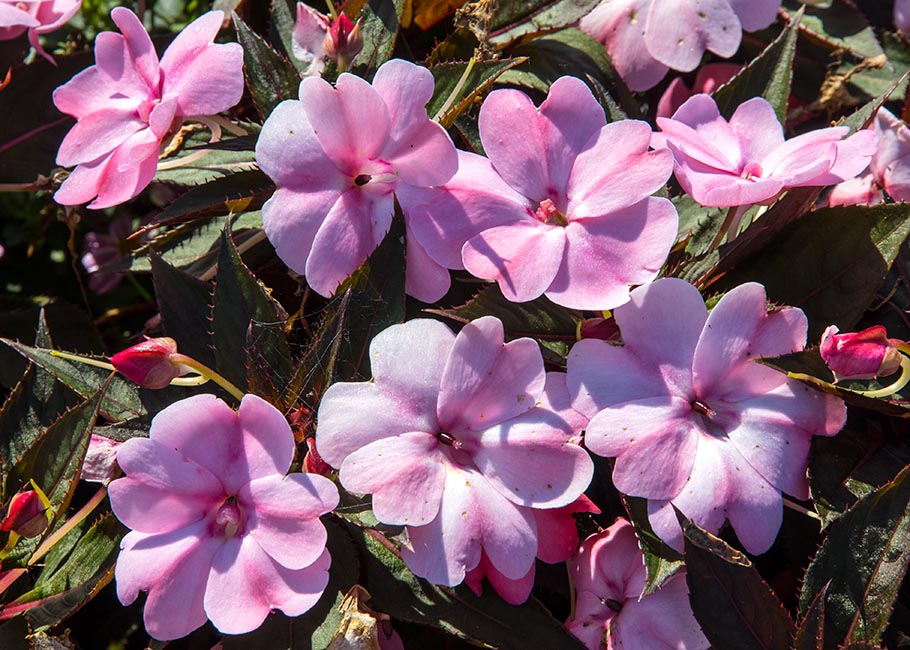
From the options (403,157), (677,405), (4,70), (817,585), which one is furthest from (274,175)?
(4,70)

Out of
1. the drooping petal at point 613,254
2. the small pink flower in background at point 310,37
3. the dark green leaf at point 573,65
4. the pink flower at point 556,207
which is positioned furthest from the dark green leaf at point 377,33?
the drooping petal at point 613,254

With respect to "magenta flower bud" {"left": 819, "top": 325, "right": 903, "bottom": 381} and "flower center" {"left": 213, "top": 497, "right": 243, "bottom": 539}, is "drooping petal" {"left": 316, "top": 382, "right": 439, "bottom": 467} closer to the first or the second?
"flower center" {"left": 213, "top": 497, "right": 243, "bottom": 539}

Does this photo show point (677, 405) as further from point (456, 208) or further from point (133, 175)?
point (133, 175)

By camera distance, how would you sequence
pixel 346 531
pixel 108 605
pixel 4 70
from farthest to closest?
1. pixel 4 70
2. pixel 108 605
3. pixel 346 531

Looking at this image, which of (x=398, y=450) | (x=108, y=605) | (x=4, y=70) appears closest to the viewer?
(x=398, y=450)

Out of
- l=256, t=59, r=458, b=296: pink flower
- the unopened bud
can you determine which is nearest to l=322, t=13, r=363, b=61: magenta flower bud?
the unopened bud
